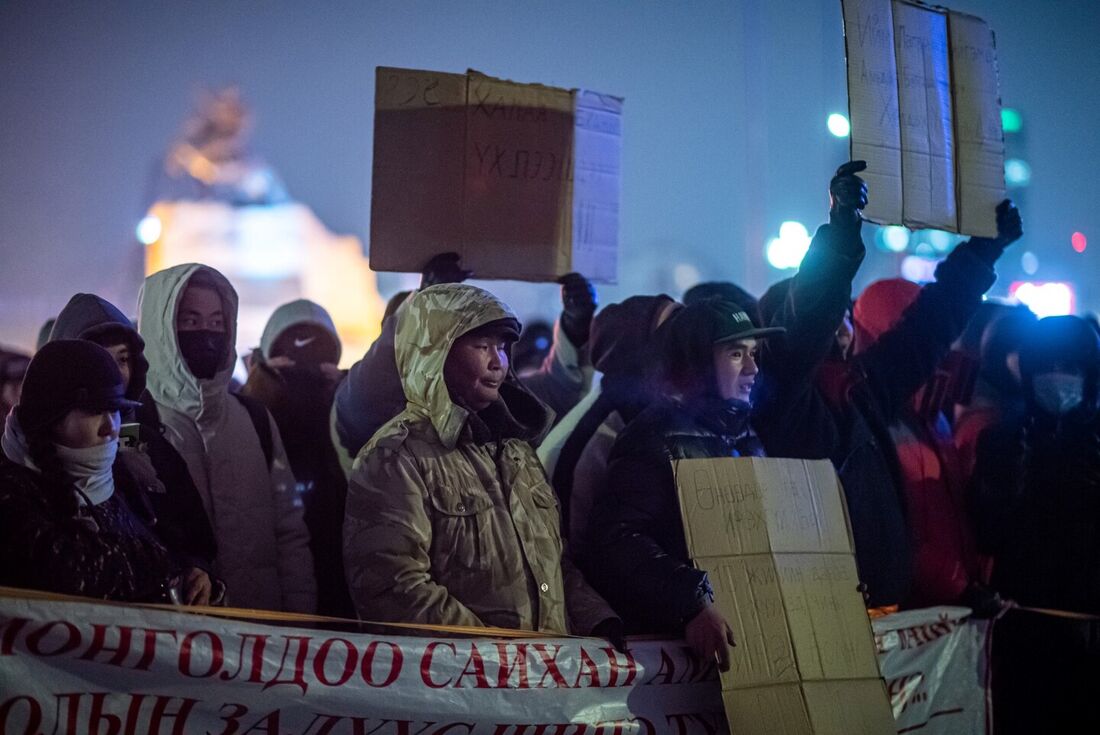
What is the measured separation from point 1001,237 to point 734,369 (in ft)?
5.34

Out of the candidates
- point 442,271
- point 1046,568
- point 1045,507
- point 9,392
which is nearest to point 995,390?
point 1045,507

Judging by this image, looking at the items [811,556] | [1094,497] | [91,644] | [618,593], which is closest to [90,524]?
A: [91,644]

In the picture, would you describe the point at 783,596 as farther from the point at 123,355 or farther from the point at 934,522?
the point at 123,355

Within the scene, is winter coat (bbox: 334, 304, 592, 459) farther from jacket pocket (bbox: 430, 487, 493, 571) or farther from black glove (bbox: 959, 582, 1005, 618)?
black glove (bbox: 959, 582, 1005, 618)

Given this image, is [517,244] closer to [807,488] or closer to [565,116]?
[565,116]

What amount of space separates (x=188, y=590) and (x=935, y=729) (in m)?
2.53

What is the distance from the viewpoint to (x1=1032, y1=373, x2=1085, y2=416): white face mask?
13.8 ft

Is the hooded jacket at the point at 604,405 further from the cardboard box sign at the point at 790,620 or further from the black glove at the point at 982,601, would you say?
the black glove at the point at 982,601

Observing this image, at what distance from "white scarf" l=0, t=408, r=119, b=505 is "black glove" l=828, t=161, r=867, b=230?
240 cm

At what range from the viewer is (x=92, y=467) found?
2.42 m

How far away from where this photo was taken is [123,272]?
25.6 ft

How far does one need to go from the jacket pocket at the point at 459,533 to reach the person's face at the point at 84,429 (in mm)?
815

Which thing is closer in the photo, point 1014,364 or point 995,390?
point 1014,364

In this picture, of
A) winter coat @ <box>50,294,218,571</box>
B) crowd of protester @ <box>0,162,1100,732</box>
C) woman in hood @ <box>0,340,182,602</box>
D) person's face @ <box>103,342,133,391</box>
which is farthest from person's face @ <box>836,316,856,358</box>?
woman in hood @ <box>0,340,182,602</box>
